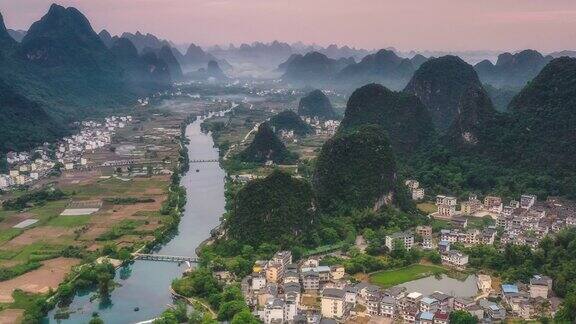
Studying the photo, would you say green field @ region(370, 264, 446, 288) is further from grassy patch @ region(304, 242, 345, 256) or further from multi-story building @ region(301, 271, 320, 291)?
grassy patch @ region(304, 242, 345, 256)

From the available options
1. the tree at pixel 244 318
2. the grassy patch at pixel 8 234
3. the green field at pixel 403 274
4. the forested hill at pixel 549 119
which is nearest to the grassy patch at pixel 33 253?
the grassy patch at pixel 8 234

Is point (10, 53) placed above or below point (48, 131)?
above

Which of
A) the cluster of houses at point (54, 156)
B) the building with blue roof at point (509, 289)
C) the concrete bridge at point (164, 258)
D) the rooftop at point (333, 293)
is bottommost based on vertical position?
the concrete bridge at point (164, 258)

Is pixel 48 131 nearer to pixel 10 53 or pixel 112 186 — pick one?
pixel 112 186

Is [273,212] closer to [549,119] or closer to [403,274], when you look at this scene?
[403,274]

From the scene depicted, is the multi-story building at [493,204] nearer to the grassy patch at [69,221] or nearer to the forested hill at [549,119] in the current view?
the forested hill at [549,119]

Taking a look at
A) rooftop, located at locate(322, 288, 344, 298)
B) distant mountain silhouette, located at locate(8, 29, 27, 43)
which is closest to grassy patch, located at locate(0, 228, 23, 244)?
rooftop, located at locate(322, 288, 344, 298)

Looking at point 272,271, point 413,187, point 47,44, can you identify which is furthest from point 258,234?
point 47,44

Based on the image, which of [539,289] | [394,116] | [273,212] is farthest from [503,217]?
[394,116]

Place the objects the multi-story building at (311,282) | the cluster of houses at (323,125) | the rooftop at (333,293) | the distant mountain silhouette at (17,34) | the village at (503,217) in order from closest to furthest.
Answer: the rooftop at (333,293)
the multi-story building at (311,282)
the village at (503,217)
the cluster of houses at (323,125)
the distant mountain silhouette at (17,34)
